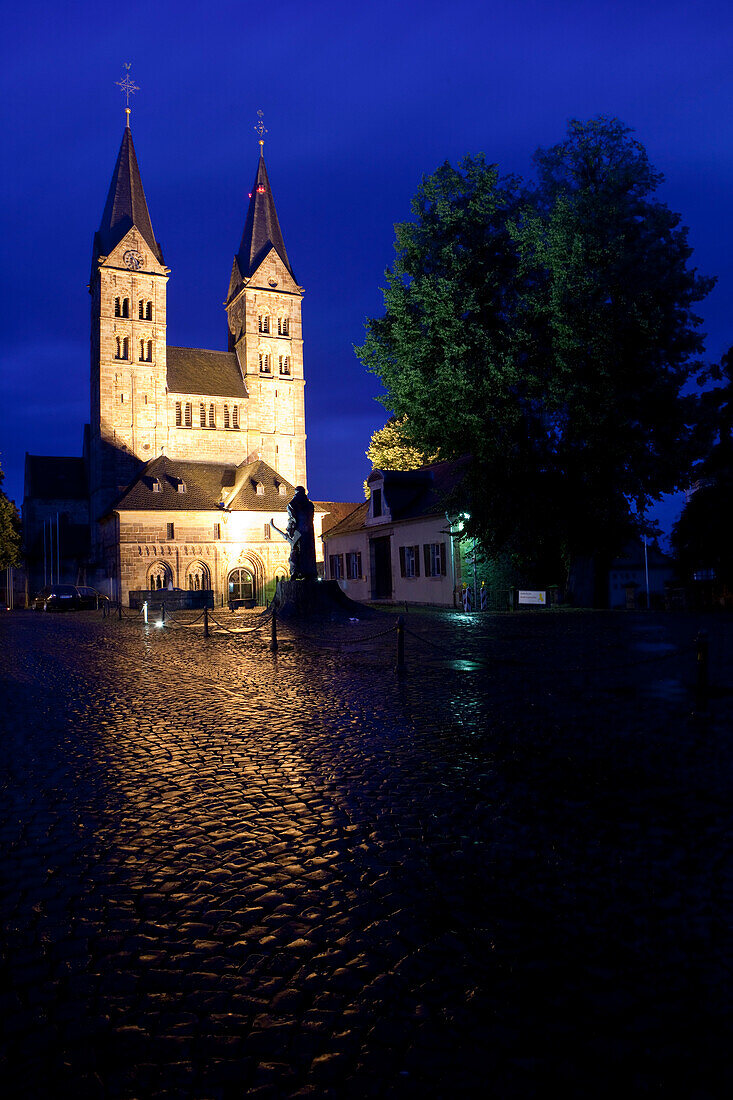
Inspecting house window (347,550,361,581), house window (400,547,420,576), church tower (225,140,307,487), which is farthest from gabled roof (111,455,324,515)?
house window (400,547,420,576)

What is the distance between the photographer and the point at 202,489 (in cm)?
5403

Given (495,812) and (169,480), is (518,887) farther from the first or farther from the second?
(169,480)

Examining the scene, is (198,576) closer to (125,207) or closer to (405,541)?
(405,541)

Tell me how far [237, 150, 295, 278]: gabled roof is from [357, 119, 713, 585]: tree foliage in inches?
1829

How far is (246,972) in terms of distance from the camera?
9.62 ft

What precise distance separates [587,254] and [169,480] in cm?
3720

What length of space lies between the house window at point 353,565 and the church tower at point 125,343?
26064mm

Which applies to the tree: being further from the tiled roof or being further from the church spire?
the church spire

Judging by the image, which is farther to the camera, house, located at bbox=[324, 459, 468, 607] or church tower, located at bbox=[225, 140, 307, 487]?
church tower, located at bbox=[225, 140, 307, 487]

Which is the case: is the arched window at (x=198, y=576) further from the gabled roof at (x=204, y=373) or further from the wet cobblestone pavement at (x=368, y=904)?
the wet cobblestone pavement at (x=368, y=904)

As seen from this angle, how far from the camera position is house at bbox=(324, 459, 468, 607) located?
31625 mm

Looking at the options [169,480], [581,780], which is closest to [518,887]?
[581,780]

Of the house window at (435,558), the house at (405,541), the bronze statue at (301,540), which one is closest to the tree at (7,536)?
the house at (405,541)

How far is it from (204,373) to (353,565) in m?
32.1
